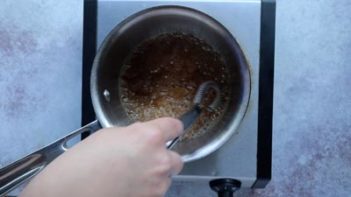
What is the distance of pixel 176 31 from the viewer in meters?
0.62

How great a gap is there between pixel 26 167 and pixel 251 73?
1.05 feet

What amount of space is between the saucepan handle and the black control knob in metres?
0.23

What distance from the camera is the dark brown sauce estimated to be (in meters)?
0.63

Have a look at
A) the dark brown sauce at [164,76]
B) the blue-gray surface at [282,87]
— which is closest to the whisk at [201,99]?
the dark brown sauce at [164,76]

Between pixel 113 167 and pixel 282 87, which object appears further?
pixel 282 87

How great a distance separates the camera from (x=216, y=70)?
2.04ft

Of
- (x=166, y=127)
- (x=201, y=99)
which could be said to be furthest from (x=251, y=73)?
(x=166, y=127)

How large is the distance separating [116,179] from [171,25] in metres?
0.33

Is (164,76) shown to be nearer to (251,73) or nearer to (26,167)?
(251,73)

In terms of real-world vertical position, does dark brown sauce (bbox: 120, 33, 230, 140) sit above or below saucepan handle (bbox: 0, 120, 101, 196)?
above

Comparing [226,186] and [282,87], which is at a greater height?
[282,87]

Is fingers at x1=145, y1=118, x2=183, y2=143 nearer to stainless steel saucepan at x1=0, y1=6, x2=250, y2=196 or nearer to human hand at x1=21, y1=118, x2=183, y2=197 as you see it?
human hand at x1=21, y1=118, x2=183, y2=197

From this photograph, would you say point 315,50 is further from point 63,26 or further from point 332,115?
point 63,26

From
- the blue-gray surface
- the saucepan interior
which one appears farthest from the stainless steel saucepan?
the blue-gray surface
